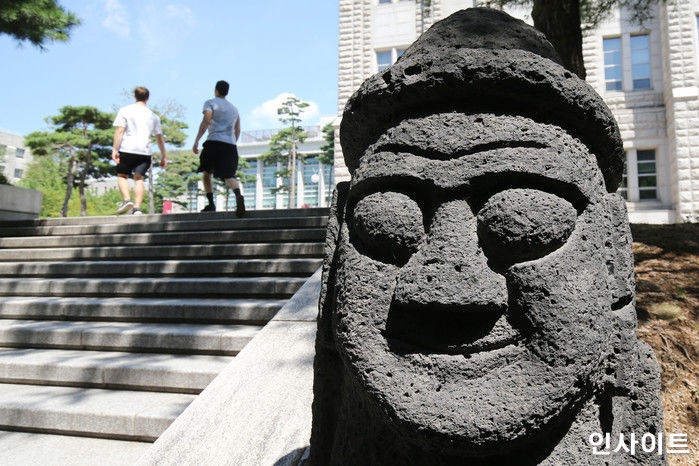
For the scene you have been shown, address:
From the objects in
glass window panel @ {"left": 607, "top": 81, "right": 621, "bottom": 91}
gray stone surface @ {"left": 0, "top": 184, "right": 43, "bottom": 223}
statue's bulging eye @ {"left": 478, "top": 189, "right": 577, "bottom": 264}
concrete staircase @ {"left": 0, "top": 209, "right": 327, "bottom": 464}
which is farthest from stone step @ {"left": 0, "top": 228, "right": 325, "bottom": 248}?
glass window panel @ {"left": 607, "top": 81, "right": 621, "bottom": 91}

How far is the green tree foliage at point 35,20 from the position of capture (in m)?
9.19

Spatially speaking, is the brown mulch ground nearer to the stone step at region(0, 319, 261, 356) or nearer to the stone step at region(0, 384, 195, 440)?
the stone step at region(0, 319, 261, 356)

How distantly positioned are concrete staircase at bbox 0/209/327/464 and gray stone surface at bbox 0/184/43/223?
1976 mm

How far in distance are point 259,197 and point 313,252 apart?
4746 cm

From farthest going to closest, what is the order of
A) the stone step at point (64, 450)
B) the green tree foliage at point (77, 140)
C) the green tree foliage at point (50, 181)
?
1. the green tree foliage at point (50, 181)
2. the green tree foliage at point (77, 140)
3. the stone step at point (64, 450)

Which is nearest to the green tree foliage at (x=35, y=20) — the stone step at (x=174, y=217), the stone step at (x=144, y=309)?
the stone step at (x=174, y=217)

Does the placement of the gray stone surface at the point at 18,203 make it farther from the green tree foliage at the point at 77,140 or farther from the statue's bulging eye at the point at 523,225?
the green tree foliage at the point at 77,140

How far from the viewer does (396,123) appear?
63.4 inches

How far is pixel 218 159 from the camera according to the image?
22.2 feet

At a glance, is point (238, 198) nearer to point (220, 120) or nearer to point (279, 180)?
point (220, 120)

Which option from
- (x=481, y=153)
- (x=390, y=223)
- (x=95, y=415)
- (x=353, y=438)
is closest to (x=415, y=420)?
(x=353, y=438)

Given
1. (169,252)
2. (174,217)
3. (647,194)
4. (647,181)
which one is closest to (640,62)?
(647,181)

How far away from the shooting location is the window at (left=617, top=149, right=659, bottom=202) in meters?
15.0

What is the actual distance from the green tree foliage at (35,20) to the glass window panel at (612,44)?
1571cm
